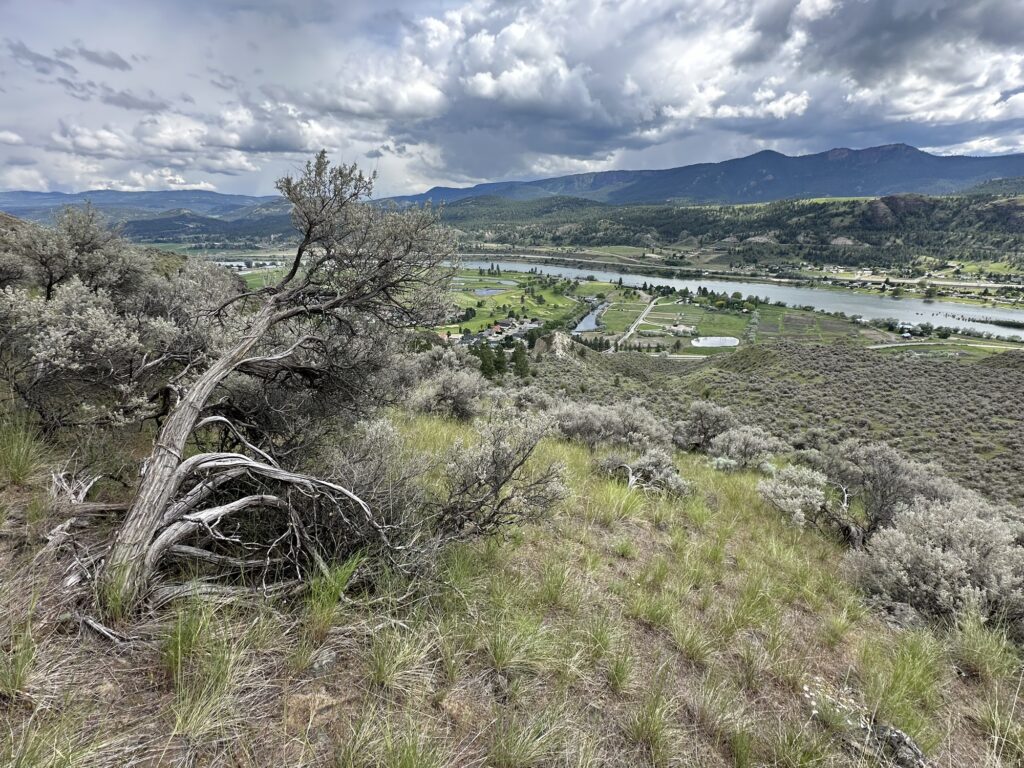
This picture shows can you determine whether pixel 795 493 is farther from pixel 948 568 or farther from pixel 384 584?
pixel 384 584

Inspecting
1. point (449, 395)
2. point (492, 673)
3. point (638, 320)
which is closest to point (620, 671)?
point (492, 673)

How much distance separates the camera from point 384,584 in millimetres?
3195

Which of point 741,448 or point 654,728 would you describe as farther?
point 741,448

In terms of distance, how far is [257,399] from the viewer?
4.91 meters

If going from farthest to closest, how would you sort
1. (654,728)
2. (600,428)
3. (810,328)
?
(810,328), (600,428), (654,728)

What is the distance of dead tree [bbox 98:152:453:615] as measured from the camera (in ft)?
10.4

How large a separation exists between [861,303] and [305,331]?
146804mm

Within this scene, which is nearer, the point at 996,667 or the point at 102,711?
the point at 102,711

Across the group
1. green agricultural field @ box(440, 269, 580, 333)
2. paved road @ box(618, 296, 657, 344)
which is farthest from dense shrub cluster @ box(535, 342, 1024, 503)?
green agricultural field @ box(440, 269, 580, 333)

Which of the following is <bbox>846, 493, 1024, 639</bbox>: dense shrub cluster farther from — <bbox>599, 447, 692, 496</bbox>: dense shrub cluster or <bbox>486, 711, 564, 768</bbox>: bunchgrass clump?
<bbox>486, 711, 564, 768</bbox>: bunchgrass clump

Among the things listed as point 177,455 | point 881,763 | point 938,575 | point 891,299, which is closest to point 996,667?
point 938,575

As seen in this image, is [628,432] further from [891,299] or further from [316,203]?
[891,299]

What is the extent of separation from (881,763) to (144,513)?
4674 millimetres

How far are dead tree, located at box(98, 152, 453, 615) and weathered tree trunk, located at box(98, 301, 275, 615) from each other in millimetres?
11
